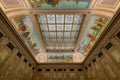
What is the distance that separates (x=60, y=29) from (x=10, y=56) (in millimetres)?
6901

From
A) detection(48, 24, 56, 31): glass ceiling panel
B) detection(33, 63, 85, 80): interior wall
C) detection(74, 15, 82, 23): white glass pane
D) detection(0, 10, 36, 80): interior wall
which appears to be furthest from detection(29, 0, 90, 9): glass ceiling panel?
detection(33, 63, 85, 80): interior wall

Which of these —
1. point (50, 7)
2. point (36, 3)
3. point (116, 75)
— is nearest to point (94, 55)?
point (116, 75)

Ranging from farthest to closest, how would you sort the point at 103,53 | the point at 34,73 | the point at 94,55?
the point at 34,73 → the point at 94,55 → the point at 103,53

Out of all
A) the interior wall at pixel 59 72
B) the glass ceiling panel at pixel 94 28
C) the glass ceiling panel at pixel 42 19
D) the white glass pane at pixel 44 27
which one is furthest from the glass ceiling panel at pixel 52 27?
the interior wall at pixel 59 72

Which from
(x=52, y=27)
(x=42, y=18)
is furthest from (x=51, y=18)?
(x=52, y=27)

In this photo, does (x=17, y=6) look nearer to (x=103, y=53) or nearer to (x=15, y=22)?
(x=15, y=22)

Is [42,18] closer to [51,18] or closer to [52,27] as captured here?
[51,18]

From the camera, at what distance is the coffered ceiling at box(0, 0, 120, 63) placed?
809 cm

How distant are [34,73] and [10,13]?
9.46m

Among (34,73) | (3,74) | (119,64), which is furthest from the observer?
(34,73)

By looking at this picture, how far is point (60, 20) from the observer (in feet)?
36.7

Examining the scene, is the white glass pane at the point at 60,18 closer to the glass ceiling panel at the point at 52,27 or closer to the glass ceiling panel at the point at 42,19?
the glass ceiling panel at the point at 52,27

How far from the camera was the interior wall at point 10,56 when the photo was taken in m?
7.24

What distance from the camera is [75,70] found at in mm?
14516
